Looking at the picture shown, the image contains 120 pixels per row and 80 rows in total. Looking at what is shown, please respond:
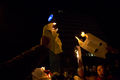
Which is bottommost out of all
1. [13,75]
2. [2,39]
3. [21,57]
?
[13,75]

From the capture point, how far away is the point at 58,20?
29.7 ft

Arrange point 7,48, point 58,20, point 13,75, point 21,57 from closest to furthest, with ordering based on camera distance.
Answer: point 13,75
point 21,57
point 7,48
point 58,20

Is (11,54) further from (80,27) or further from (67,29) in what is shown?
(80,27)

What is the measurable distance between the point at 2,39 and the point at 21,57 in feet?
7.84

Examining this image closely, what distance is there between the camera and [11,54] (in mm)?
3926

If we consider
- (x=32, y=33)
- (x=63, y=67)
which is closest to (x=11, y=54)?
(x=32, y=33)

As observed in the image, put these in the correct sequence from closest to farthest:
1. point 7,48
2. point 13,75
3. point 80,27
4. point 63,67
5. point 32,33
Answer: point 13,75
point 7,48
point 32,33
point 63,67
point 80,27

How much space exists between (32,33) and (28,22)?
1.39 ft

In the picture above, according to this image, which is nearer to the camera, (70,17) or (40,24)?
(40,24)

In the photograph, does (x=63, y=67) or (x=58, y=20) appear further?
(x=58, y=20)

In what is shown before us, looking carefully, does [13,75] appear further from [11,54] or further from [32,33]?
[32,33]

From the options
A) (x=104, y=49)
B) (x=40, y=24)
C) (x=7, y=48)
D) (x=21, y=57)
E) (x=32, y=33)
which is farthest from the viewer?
(x=40, y=24)

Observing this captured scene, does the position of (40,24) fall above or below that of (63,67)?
above

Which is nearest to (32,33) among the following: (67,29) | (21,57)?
(21,57)
